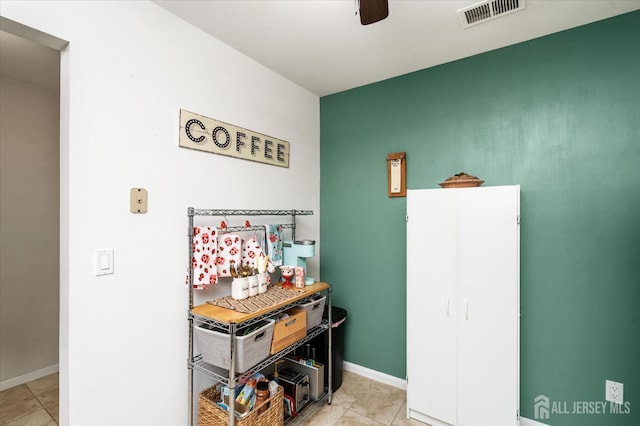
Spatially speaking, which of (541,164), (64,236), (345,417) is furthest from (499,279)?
(64,236)

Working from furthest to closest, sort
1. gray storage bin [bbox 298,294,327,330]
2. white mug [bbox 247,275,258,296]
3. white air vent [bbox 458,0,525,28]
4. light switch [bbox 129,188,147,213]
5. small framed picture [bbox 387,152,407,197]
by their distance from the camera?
small framed picture [bbox 387,152,407,197] < gray storage bin [bbox 298,294,327,330] < white mug [bbox 247,275,258,296] < white air vent [bbox 458,0,525,28] < light switch [bbox 129,188,147,213]

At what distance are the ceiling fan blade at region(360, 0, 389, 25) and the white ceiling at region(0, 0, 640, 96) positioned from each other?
1.90 feet

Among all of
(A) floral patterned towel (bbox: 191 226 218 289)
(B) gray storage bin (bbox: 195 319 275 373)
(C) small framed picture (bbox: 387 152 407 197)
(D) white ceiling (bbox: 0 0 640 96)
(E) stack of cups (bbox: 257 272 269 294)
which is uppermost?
(D) white ceiling (bbox: 0 0 640 96)

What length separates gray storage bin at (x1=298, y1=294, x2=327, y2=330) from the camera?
6.69 ft

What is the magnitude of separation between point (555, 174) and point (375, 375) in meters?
2.08

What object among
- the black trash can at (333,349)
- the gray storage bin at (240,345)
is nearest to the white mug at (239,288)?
the gray storage bin at (240,345)

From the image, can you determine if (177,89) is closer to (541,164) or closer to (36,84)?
(36,84)

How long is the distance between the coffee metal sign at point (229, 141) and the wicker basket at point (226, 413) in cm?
149

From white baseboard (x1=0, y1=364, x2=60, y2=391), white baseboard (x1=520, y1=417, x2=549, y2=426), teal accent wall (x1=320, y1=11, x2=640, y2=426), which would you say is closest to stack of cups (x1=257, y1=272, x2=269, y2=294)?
teal accent wall (x1=320, y1=11, x2=640, y2=426)

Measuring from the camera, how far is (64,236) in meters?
1.34

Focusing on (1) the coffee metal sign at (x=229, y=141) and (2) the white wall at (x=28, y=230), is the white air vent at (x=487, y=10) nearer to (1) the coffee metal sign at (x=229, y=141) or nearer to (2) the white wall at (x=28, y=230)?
(1) the coffee metal sign at (x=229, y=141)

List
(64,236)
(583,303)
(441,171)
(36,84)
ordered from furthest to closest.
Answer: (36,84) < (441,171) < (583,303) < (64,236)

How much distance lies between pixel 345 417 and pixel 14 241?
2.96 m

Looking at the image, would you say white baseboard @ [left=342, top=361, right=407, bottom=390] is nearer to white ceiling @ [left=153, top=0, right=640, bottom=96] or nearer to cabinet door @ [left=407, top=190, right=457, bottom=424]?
cabinet door @ [left=407, top=190, right=457, bottom=424]
